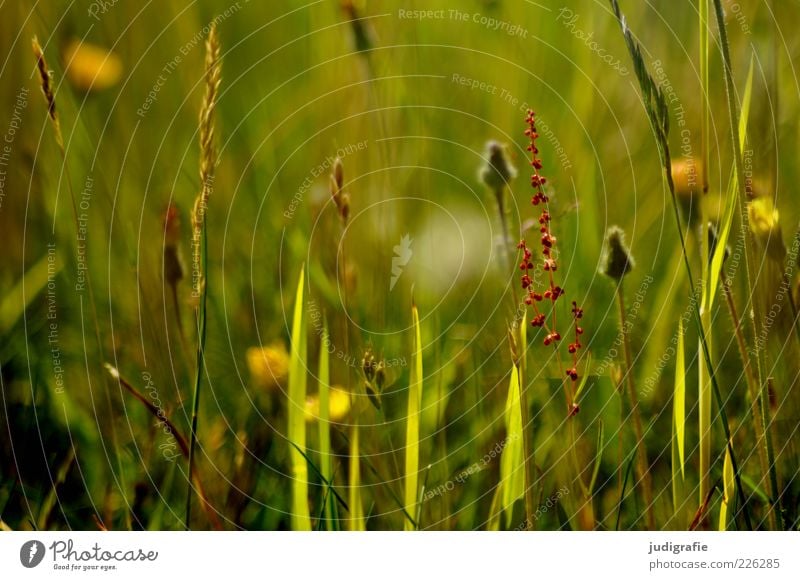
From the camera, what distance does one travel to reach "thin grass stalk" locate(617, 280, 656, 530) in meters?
0.70

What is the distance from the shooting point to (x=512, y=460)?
679mm

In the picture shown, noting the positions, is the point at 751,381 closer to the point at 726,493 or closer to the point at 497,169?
the point at 726,493

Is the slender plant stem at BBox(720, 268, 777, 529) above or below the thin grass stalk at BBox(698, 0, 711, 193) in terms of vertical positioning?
below

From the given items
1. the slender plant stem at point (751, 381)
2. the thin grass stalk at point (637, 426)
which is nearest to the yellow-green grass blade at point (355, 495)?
the thin grass stalk at point (637, 426)

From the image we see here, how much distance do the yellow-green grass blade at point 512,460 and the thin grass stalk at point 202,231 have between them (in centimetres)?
25

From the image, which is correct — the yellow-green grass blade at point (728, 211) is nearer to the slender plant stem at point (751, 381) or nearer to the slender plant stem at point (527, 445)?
the slender plant stem at point (751, 381)

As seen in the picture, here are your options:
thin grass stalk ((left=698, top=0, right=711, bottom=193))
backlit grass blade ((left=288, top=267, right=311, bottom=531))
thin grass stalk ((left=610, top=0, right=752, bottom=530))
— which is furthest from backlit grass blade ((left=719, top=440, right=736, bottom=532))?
backlit grass blade ((left=288, top=267, right=311, bottom=531))

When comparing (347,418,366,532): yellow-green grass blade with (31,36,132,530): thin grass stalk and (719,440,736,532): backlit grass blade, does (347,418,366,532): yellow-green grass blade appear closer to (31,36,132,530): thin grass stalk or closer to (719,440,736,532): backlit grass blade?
(31,36,132,530): thin grass stalk

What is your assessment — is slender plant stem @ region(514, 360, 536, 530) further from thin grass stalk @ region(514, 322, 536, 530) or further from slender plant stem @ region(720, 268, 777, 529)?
slender plant stem @ region(720, 268, 777, 529)

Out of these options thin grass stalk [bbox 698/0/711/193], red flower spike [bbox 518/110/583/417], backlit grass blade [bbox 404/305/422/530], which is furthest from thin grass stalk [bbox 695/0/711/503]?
backlit grass blade [bbox 404/305/422/530]

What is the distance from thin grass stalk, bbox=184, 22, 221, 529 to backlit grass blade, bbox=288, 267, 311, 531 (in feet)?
0.24

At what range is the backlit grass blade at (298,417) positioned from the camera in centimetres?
67

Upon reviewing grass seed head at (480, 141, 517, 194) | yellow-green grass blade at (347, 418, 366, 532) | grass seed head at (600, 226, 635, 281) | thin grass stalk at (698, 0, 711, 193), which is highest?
thin grass stalk at (698, 0, 711, 193)

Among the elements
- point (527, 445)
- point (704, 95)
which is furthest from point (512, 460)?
point (704, 95)
